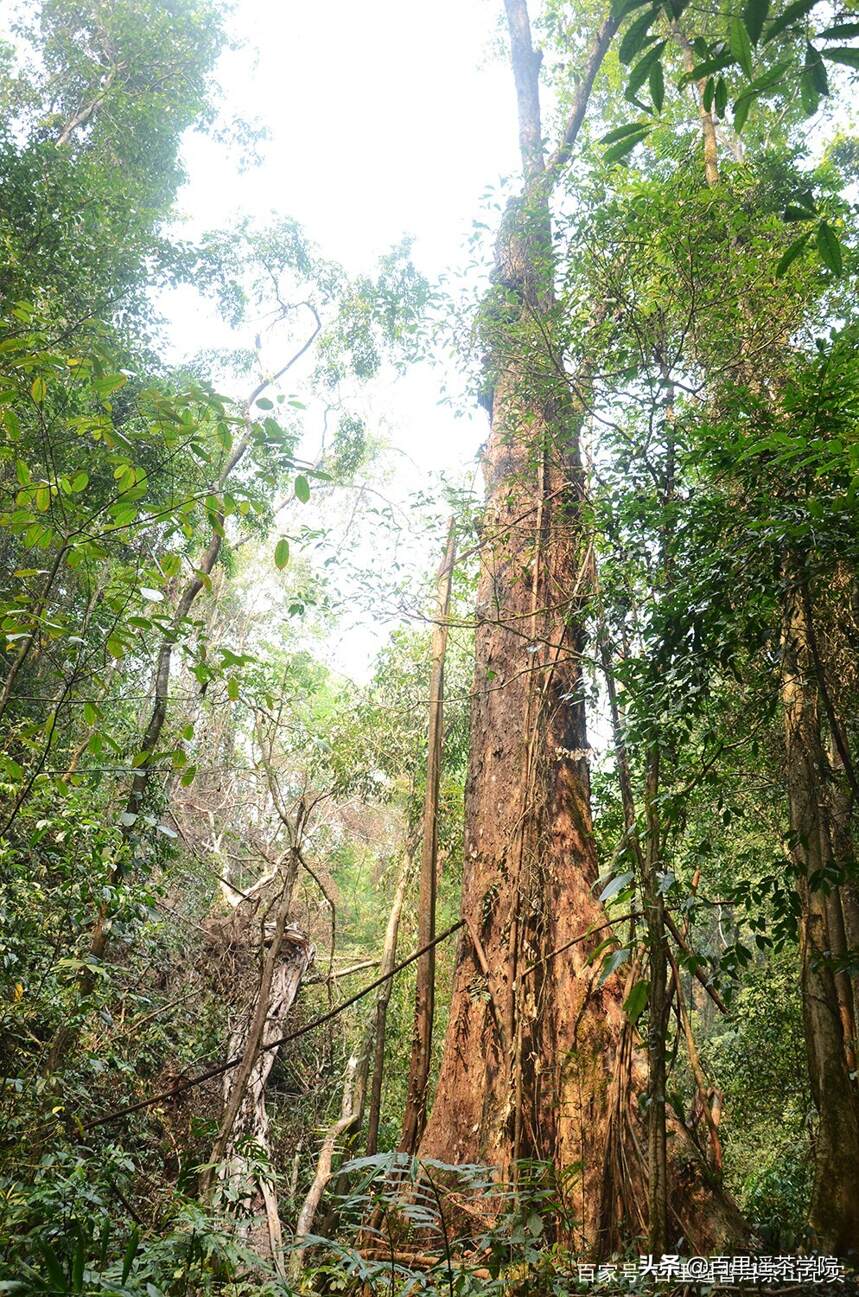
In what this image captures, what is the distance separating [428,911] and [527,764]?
1425 mm

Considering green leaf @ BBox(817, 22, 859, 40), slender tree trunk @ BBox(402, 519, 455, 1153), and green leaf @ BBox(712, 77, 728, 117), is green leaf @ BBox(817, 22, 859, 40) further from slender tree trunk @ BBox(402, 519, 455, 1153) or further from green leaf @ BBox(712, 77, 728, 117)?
slender tree trunk @ BBox(402, 519, 455, 1153)

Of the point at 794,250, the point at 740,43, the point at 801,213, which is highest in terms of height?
the point at 801,213

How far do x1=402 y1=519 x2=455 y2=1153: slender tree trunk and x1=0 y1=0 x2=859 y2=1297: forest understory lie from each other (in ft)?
0.07

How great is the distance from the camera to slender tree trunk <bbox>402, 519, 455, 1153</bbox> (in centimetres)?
401

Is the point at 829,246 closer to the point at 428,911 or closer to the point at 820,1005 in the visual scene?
the point at 820,1005

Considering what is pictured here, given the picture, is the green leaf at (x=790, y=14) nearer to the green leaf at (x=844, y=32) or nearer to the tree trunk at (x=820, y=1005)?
the green leaf at (x=844, y=32)

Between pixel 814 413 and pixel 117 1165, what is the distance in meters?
3.82

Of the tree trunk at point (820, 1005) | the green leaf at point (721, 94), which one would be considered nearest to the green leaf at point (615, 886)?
the tree trunk at point (820, 1005)

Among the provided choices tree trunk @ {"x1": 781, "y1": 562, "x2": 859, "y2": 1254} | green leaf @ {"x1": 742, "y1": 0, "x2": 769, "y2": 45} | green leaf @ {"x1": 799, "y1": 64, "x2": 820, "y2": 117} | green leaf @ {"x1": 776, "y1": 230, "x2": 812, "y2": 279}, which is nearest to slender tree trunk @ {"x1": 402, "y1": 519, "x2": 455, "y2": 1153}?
tree trunk @ {"x1": 781, "y1": 562, "x2": 859, "y2": 1254}

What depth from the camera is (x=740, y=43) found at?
1.15m

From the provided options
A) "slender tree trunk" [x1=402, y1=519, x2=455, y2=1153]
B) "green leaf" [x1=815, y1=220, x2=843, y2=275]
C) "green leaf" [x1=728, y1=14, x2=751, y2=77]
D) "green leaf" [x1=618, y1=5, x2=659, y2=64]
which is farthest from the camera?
"slender tree trunk" [x1=402, y1=519, x2=455, y2=1153]

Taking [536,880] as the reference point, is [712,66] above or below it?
above

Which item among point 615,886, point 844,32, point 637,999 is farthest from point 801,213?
point 637,999

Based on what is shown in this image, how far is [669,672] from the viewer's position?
103 inches
